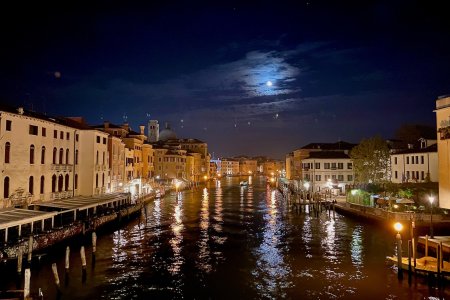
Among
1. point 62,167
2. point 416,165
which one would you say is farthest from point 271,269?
point 416,165

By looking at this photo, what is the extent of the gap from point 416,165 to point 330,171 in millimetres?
21674

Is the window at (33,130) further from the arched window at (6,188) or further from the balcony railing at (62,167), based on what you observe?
the arched window at (6,188)

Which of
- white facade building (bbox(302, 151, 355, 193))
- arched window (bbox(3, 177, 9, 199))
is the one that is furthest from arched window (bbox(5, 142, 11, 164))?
white facade building (bbox(302, 151, 355, 193))

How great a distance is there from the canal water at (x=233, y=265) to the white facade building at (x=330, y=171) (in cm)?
3172

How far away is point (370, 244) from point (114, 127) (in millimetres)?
48607

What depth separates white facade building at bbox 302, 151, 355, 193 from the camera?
238 ft

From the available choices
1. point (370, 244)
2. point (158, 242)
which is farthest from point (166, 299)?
point (370, 244)

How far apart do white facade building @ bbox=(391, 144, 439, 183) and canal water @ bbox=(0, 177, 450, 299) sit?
15710 millimetres

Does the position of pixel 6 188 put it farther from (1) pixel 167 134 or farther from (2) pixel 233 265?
(1) pixel 167 134

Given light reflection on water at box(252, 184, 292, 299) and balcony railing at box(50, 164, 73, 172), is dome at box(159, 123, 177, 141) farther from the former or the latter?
light reflection on water at box(252, 184, 292, 299)

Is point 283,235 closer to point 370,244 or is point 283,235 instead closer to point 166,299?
point 370,244

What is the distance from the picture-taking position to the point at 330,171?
73.0 meters

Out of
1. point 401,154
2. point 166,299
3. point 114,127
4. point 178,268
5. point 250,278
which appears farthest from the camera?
point 114,127

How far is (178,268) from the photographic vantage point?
25047 millimetres
